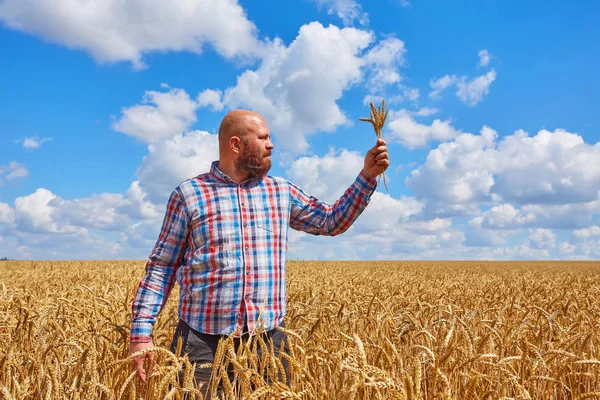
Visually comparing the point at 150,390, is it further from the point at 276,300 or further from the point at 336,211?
the point at 336,211

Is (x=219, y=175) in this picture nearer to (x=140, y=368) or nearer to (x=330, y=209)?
(x=330, y=209)

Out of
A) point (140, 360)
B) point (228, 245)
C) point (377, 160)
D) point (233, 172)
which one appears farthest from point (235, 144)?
point (140, 360)

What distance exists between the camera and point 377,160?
3.34 metres

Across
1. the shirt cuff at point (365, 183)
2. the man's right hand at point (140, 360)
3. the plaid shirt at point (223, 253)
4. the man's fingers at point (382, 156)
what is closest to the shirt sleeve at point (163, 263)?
the plaid shirt at point (223, 253)

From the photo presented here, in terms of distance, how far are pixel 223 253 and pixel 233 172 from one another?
0.57 meters

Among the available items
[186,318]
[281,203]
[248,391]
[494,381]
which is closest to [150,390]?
[186,318]

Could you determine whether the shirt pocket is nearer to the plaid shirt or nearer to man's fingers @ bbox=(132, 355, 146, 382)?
the plaid shirt

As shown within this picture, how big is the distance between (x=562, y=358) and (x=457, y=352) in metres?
0.72

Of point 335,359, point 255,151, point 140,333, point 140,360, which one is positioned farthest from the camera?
point 255,151

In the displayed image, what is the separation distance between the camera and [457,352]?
3.87 metres

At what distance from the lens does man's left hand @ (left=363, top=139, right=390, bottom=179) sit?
10.8 feet

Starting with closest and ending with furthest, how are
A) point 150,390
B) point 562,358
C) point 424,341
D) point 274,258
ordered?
1. point 150,390
2. point 274,258
3. point 562,358
4. point 424,341

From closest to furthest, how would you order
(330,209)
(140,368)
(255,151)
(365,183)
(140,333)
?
(140,368)
(140,333)
(255,151)
(365,183)
(330,209)

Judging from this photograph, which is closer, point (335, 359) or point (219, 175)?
point (335, 359)
